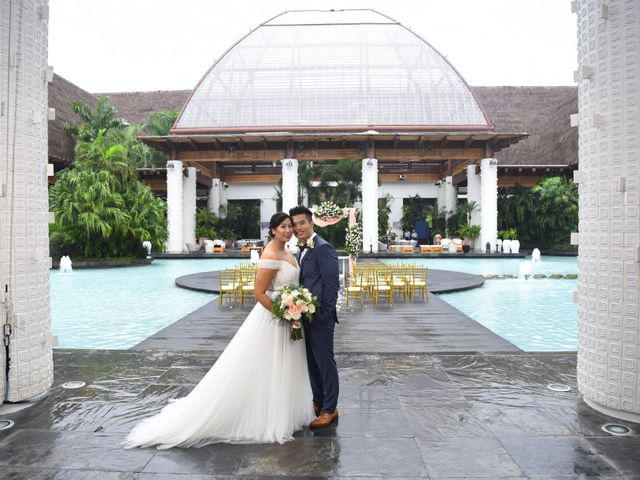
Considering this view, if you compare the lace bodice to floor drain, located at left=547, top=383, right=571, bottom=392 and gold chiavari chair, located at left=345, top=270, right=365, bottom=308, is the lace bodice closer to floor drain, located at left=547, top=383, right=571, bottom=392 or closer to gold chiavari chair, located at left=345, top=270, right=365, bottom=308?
floor drain, located at left=547, top=383, right=571, bottom=392

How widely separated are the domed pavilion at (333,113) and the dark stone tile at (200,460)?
24900 mm

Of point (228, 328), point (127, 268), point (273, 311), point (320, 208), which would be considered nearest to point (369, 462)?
point (273, 311)

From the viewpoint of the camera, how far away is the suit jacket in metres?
3.71

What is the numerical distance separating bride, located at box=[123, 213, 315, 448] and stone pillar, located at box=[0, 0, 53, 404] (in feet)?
4.46

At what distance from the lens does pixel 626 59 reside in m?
3.79

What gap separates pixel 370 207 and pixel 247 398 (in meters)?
25.7

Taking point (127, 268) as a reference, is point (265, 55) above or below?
above

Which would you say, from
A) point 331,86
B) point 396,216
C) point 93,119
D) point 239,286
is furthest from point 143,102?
point 239,286

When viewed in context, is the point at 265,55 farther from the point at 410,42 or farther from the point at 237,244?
the point at 237,244

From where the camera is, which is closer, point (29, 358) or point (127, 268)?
point (29, 358)

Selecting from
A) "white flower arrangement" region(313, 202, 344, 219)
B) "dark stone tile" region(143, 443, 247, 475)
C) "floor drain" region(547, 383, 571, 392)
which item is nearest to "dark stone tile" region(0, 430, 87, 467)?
"dark stone tile" region(143, 443, 247, 475)

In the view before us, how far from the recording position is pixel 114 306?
37.0ft

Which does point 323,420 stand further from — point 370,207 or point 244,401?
point 370,207

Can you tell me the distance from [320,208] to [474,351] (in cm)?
811
